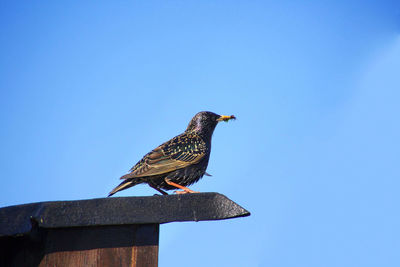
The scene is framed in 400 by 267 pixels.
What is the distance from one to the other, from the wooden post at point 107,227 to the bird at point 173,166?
150 cm

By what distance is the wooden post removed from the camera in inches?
121

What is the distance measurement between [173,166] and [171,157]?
0.47ft

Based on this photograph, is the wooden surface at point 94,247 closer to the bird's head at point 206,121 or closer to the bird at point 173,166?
the bird at point 173,166

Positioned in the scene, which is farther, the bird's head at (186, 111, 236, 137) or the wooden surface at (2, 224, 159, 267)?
the bird's head at (186, 111, 236, 137)

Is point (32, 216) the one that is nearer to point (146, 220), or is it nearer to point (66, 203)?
point (66, 203)

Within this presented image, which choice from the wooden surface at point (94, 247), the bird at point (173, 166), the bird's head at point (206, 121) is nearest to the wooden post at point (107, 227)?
the wooden surface at point (94, 247)

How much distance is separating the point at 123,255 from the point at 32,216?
707 millimetres

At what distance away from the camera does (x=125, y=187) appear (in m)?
4.88

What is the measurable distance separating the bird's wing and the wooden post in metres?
1.58

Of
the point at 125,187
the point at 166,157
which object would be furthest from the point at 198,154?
the point at 125,187

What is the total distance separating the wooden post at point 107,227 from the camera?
3070mm

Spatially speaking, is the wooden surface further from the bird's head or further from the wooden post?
the bird's head

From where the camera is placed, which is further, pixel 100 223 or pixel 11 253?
pixel 11 253

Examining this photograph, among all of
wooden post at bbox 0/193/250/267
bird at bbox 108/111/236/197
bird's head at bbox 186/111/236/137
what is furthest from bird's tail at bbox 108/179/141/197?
wooden post at bbox 0/193/250/267
